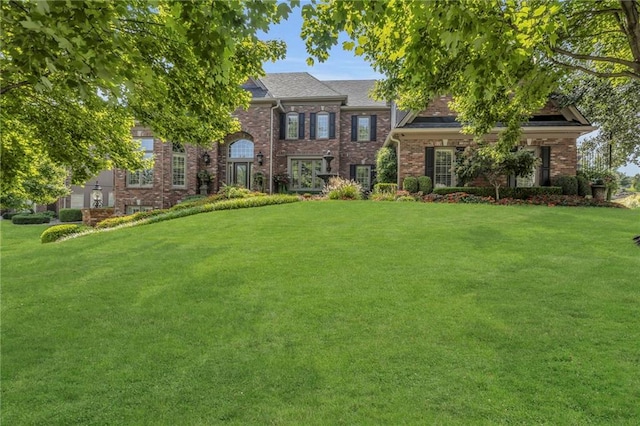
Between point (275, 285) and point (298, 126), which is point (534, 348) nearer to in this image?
point (275, 285)

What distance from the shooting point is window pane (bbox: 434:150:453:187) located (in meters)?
18.7

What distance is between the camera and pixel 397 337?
165 inches

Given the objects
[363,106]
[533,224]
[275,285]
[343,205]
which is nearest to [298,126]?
[363,106]

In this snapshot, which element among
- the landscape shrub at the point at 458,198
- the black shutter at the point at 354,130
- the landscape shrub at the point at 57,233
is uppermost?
the black shutter at the point at 354,130

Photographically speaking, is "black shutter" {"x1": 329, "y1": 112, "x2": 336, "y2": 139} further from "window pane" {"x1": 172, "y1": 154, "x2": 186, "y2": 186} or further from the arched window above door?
"window pane" {"x1": 172, "y1": 154, "x2": 186, "y2": 186}

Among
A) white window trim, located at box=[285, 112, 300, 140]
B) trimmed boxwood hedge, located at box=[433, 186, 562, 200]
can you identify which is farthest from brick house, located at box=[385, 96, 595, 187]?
white window trim, located at box=[285, 112, 300, 140]

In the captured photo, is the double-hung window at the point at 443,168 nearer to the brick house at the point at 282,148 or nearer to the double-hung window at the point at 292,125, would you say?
the brick house at the point at 282,148

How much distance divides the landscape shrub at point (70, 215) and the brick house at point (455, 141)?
22.3m

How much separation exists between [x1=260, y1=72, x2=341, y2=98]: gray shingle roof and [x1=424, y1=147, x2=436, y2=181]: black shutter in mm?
8714

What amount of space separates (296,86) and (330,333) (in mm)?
24733

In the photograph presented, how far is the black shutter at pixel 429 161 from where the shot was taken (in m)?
18.5

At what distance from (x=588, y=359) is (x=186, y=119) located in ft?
22.5

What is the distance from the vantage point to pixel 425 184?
1777 cm

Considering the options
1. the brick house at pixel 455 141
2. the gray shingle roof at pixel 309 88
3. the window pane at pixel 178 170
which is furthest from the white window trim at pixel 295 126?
the brick house at pixel 455 141
